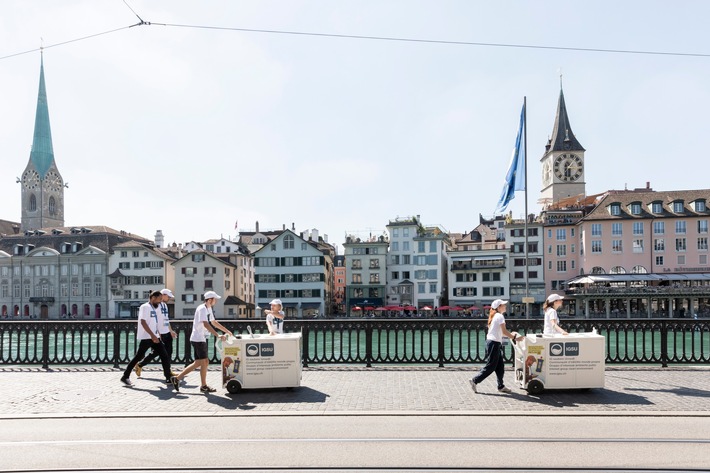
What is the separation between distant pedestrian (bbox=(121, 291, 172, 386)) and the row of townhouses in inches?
2988

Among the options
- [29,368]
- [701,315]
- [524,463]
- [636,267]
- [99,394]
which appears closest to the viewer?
[524,463]

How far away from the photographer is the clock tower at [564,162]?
148000 mm

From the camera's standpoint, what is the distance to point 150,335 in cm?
1268

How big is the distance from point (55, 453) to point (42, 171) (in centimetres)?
16594

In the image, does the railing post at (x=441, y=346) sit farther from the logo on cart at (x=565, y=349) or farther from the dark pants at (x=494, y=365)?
the logo on cart at (x=565, y=349)

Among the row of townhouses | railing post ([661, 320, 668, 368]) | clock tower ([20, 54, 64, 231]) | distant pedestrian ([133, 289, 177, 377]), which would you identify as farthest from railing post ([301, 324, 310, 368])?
clock tower ([20, 54, 64, 231])

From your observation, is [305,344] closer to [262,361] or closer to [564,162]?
[262,361]

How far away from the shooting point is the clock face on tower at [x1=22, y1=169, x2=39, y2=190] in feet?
Answer: 507

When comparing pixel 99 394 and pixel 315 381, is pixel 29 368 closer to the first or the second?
pixel 99 394

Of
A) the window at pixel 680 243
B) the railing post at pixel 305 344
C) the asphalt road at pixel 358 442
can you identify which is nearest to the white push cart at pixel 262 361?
the asphalt road at pixel 358 442

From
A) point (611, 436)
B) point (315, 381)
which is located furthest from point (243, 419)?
point (611, 436)

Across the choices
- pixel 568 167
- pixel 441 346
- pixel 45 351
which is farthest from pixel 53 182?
pixel 441 346

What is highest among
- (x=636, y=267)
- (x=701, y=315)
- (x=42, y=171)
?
(x=42, y=171)

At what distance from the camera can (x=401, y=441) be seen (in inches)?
319
